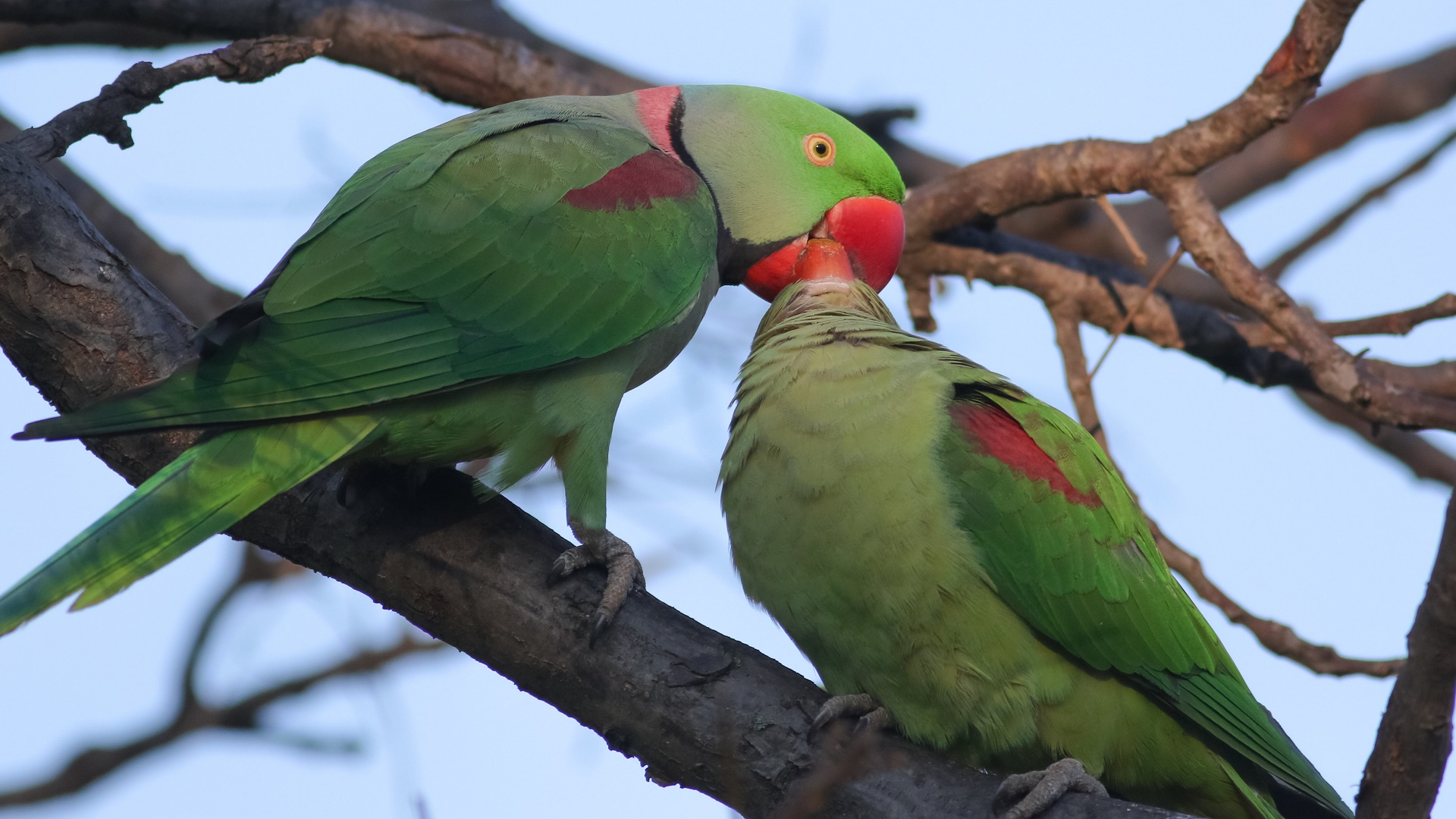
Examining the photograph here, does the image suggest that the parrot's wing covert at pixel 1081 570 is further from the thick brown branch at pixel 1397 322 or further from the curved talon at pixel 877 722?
the thick brown branch at pixel 1397 322

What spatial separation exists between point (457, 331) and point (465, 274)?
0.60 feet

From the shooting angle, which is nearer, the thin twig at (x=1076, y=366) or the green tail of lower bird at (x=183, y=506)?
the green tail of lower bird at (x=183, y=506)

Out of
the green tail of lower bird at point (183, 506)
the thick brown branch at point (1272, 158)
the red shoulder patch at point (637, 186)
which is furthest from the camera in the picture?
the thick brown branch at point (1272, 158)

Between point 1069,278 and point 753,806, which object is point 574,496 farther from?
point 1069,278

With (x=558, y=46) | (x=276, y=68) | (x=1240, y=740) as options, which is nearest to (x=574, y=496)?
(x=276, y=68)

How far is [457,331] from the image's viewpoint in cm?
322

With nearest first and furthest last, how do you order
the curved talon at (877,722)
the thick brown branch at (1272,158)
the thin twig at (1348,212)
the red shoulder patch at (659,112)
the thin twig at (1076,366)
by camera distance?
the curved talon at (877,722)
the red shoulder patch at (659,112)
the thin twig at (1076,366)
the thin twig at (1348,212)
the thick brown branch at (1272,158)

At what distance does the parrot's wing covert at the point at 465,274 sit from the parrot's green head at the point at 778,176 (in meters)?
0.30

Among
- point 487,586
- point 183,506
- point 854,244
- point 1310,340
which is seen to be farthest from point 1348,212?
point 183,506

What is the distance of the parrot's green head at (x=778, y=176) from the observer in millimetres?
4059

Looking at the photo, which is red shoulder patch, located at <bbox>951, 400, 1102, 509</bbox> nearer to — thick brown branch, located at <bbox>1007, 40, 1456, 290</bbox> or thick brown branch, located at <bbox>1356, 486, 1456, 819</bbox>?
thick brown branch, located at <bbox>1356, 486, 1456, 819</bbox>

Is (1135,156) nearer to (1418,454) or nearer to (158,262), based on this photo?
(1418,454)

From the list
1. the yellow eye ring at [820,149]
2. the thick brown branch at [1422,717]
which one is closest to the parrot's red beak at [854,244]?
the yellow eye ring at [820,149]

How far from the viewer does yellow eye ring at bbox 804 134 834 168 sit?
13.7 feet
